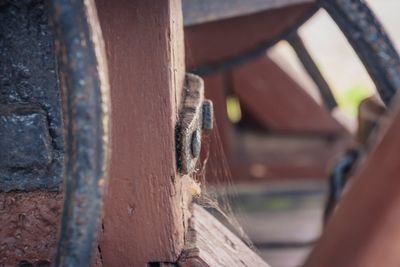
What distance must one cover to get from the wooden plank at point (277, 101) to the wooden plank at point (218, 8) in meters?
1.04

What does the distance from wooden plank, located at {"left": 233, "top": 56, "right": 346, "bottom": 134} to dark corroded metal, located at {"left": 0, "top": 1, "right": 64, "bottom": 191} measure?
1.95 metres

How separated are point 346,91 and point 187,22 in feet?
12.3

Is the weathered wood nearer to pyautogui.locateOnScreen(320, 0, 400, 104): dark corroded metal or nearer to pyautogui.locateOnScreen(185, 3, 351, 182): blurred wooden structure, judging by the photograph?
pyautogui.locateOnScreen(320, 0, 400, 104): dark corroded metal

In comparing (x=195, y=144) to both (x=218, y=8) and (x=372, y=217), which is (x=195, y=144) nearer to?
(x=372, y=217)

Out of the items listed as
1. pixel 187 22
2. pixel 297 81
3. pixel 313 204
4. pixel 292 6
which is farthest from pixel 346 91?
pixel 187 22

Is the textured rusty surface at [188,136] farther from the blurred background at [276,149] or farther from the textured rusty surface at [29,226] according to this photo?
the blurred background at [276,149]

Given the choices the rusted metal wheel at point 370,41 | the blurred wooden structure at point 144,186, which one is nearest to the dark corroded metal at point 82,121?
the blurred wooden structure at point 144,186

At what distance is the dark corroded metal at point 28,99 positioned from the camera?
3.32 ft

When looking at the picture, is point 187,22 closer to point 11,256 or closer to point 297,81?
point 11,256

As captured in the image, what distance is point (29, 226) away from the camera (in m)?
1.07

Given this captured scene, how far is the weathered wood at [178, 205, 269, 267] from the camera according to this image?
1.06 meters

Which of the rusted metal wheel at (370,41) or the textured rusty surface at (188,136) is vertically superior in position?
the rusted metal wheel at (370,41)

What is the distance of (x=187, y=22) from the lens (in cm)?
173

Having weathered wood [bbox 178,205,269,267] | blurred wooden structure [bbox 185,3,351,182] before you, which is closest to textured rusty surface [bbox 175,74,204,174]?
weathered wood [bbox 178,205,269,267]
